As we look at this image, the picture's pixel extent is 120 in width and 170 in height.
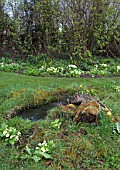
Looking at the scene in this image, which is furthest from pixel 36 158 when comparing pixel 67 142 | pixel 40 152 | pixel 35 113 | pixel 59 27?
pixel 59 27

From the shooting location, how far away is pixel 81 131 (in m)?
2.44

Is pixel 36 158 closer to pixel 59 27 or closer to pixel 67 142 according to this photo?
pixel 67 142

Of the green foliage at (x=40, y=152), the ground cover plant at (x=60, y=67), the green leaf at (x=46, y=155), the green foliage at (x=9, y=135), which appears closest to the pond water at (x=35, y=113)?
the green foliage at (x=9, y=135)

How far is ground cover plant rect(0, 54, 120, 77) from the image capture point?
5426 millimetres

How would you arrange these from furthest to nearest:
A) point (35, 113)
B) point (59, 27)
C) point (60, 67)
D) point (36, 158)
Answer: point (59, 27) → point (60, 67) → point (35, 113) → point (36, 158)

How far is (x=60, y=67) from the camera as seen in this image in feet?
18.9

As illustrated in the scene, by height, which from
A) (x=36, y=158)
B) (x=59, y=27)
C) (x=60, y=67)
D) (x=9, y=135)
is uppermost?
(x=59, y=27)

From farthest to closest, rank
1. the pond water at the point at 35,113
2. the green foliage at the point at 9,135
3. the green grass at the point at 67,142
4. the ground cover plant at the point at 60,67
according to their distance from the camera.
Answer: the ground cover plant at the point at 60,67, the pond water at the point at 35,113, the green foliage at the point at 9,135, the green grass at the point at 67,142

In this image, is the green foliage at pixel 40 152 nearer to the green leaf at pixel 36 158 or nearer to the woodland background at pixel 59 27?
the green leaf at pixel 36 158

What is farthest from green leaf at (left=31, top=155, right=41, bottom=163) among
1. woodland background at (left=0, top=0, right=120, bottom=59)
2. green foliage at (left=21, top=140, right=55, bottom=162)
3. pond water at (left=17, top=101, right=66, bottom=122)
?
woodland background at (left=0, top=0, right=120, bottom=59)

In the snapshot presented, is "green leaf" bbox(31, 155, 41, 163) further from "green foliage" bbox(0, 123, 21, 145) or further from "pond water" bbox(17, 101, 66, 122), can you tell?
"pond water" bbox(17, 101, 66, 122)

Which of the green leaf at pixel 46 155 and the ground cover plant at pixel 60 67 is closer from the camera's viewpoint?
the green leaf at pixel 46 155

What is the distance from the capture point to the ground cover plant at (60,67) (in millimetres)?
5426

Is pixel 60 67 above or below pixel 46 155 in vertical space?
above
